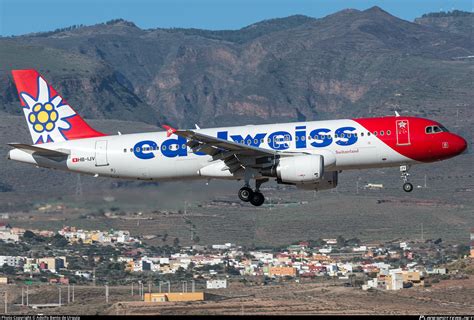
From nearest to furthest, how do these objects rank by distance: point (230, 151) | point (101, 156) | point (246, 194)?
point (230, 151) → point (246, 194) → point (101, 156)

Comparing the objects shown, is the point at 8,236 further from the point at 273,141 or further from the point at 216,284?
the point at 273,141

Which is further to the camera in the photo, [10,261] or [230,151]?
[10,261]

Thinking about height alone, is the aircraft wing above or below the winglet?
below

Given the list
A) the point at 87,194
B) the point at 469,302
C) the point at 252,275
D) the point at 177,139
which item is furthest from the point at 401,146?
the point at 252,275

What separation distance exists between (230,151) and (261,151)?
6.62 feet

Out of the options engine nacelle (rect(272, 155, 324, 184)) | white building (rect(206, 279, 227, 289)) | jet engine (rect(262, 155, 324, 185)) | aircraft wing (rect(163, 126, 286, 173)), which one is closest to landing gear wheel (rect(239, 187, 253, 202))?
aircraft wing (rect(163, 126, 286, 173))

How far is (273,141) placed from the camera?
79.3 metres

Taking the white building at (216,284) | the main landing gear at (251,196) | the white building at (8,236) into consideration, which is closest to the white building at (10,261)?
the white building at (8,236)

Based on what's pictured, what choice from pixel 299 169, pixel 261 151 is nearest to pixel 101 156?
pixel 261 151

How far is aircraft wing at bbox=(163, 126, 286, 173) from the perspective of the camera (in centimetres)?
7681

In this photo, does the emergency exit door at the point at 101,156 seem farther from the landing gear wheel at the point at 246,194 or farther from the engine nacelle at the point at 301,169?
the engine nacelle at the point at 301,169

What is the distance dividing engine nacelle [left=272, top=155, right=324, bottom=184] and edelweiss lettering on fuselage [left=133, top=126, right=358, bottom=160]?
1.05 m

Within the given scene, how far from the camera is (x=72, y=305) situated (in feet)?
420

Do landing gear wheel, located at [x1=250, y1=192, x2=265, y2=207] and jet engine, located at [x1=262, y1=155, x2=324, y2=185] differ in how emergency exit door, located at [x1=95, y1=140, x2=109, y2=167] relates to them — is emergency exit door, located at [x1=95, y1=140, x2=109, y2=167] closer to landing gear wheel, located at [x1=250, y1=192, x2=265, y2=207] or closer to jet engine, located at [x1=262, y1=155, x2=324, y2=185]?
landing gear wheel, located at [x1=250, y1=192, x2=265, y2=207]
